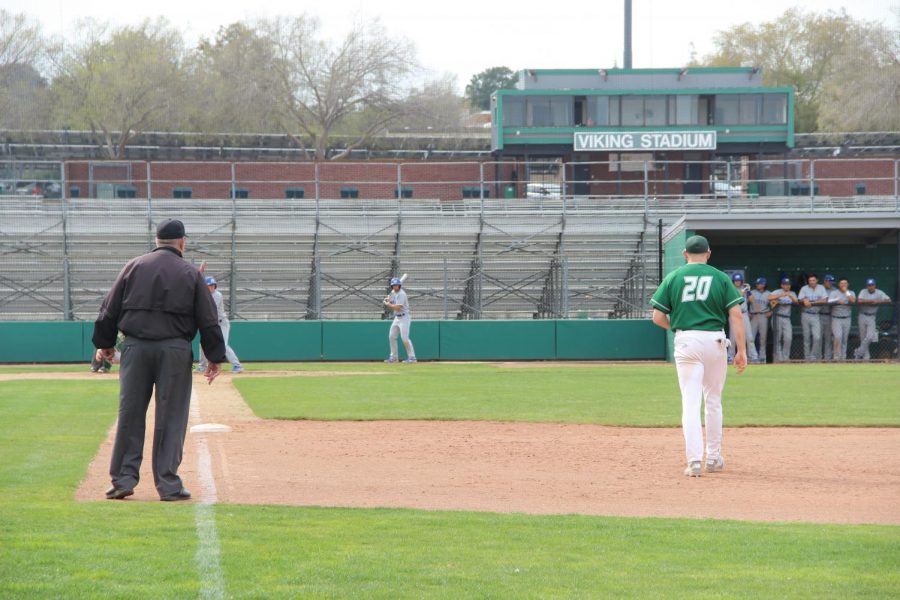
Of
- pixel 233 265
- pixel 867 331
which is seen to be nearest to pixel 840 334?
pixel 867 331

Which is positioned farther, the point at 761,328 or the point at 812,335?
the point at 812,335

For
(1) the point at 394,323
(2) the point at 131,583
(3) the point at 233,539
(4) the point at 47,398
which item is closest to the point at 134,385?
(3) the point at 233,539

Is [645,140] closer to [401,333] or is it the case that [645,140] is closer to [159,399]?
[401,333]

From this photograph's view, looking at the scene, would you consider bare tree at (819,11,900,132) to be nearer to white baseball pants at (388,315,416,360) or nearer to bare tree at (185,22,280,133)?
bare tree at (185,22,280,133)

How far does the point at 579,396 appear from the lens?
58.8 ft

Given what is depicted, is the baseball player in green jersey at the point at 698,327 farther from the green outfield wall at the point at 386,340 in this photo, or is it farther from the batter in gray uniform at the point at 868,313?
the green outfield wall at the point at 386,340

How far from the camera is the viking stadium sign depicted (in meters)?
42.7

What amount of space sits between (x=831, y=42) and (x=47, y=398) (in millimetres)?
67112

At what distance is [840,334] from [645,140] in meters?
16.8

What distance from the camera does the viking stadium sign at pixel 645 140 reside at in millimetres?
42719

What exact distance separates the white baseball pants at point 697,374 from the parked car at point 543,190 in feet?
88.6

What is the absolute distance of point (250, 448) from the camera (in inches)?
464

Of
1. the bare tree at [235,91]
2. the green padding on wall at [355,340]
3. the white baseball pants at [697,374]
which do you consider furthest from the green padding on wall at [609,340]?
the bare tree at [235,91]

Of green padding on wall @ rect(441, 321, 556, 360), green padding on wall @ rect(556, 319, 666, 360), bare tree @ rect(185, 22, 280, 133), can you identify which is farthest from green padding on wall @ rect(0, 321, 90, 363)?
bare tree @ rect(185, 22, 280, 133)
